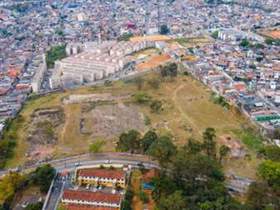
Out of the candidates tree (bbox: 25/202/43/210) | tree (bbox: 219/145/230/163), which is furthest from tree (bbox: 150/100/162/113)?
tree (bbox: 25/202/43/210)

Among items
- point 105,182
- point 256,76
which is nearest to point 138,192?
point 105,182

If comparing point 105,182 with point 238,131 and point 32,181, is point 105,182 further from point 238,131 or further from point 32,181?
point 238,131

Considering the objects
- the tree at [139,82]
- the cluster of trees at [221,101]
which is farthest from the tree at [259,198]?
the tree at [139,82]

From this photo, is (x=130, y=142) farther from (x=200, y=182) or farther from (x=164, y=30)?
(x=164, y=30)

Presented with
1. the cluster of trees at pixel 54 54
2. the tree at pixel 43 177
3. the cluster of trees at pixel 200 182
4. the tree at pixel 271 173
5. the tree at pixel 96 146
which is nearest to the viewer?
the cluster of trees at pixel 200 182

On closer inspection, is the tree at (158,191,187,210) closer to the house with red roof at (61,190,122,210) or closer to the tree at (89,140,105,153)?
the house with red roof at (61,190,122,210)

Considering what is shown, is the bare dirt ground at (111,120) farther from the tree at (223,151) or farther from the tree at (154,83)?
the tree at (223,151)

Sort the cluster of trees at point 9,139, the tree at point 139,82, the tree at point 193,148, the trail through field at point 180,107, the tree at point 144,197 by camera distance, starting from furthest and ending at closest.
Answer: the tree at point 139,82
the trail through field at point 180,107
the cluster of trees at point 9,139
the tree at point 193,148
the tree at point 144,197
